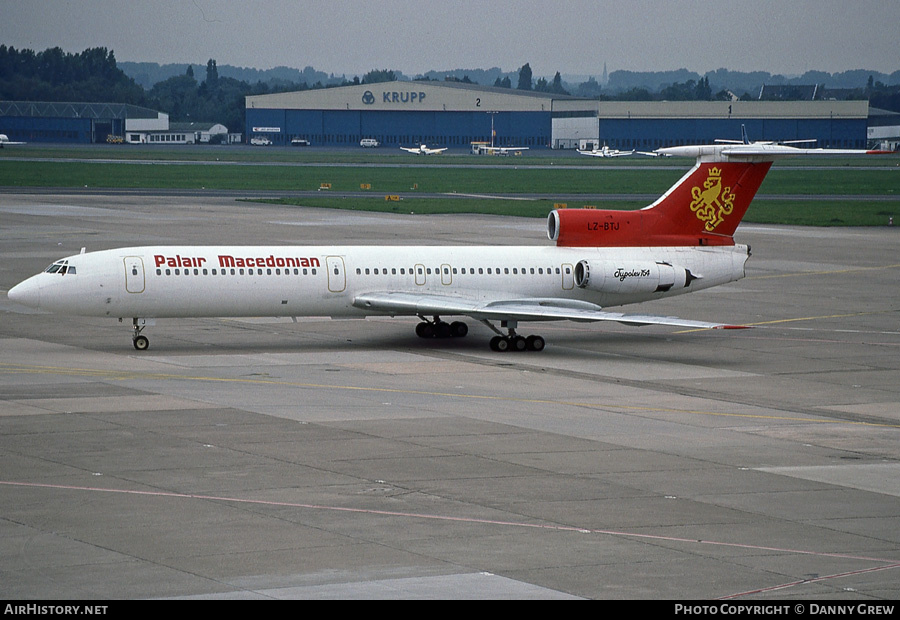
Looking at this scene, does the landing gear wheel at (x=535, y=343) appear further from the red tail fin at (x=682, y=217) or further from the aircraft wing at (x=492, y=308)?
the red tail fin at (x=682, y=217)

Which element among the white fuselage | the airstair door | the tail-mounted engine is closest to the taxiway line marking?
the airstair door

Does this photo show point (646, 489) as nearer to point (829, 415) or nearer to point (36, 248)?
point (829, 415)

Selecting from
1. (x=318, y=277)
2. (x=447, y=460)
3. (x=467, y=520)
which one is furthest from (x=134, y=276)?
(x=467, y=520)

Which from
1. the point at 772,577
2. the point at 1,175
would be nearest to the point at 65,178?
the point at 1,175

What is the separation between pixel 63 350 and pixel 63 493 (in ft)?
56.3

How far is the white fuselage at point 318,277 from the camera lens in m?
37.1

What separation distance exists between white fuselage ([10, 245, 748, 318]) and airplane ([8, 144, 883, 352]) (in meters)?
0.03

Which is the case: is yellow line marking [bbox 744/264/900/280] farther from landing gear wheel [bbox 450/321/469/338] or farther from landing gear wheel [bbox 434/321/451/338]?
landing gear wheel [bbox 434/321/451/338]

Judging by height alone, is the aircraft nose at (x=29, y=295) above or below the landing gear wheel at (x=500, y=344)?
above

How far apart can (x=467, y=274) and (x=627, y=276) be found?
5274 millimetres

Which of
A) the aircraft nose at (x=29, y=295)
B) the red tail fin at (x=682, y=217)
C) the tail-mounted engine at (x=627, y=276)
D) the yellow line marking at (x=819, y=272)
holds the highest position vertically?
the red tail fin at (x=682, y=217)

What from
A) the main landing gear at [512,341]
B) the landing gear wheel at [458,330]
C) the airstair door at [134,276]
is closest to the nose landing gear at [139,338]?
the airstair door at [134,276]

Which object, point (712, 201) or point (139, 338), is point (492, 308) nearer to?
point (712, 201)

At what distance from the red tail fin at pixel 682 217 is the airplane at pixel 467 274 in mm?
34
